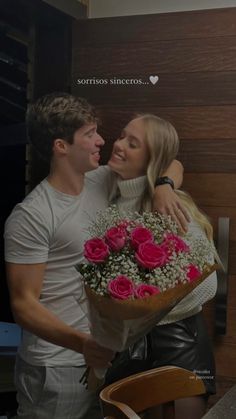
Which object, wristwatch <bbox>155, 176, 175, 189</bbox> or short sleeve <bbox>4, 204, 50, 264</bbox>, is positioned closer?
short sleeve <bbox>4, 204, 50, 264</bbox>

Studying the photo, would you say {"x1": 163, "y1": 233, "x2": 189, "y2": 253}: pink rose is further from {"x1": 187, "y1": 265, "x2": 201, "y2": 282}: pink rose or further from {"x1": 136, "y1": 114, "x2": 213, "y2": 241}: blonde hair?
{"x1": 136, "y1": 114, "x2": 213, "y2": 241}: blonde hair

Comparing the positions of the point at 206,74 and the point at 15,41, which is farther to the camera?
the point at 15,41

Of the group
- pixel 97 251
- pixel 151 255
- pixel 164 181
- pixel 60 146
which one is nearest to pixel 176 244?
pixel 151 255

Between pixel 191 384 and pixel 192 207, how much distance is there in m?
0.73

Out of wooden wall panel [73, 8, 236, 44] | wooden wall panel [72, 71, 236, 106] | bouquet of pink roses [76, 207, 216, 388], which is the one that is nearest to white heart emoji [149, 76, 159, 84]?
wooden wall panel [72, 71, 236, 106]

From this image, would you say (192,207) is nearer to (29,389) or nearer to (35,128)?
(35,128)

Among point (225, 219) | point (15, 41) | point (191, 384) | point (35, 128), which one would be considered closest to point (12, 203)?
point (35, 128)

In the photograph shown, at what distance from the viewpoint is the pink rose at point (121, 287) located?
143 centimetres

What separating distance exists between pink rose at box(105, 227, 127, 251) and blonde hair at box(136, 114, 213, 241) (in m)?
0.61

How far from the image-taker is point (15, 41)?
8.45 ft

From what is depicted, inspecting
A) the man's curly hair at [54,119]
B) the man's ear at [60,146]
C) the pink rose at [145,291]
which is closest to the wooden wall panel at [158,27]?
the man's curly hair at [54,119]

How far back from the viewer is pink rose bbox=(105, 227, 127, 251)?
1479 mm

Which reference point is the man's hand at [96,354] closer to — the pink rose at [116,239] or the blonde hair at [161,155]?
the pink rose at [116,239]

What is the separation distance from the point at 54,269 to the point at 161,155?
1.65ft
